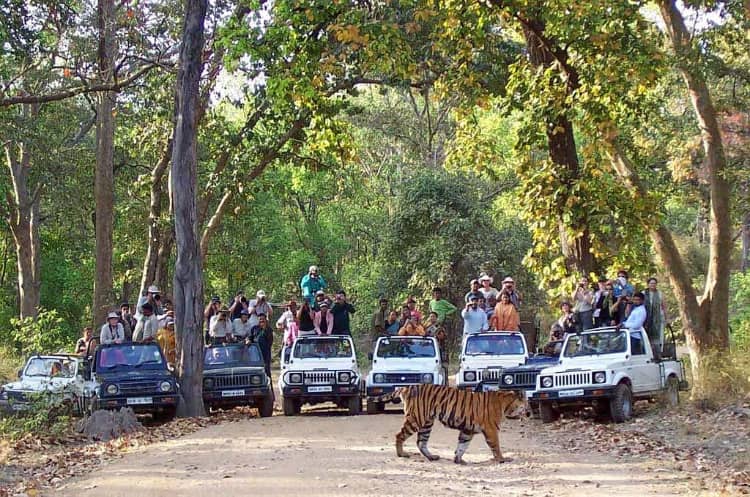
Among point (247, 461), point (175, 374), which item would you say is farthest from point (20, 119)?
point (247, 461)

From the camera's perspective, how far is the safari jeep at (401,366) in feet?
62.7

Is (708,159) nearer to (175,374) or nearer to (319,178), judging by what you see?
(175,374)

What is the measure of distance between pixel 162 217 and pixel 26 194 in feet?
29.9

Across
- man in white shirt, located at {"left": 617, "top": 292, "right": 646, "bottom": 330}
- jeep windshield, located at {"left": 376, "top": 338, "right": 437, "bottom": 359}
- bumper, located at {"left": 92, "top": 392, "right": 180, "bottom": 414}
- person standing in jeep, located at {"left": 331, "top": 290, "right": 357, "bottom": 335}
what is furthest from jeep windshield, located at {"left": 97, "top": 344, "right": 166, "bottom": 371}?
man in white shirt, located at {"left": 617, "top": 292, "right": 646, "bottom": 330}

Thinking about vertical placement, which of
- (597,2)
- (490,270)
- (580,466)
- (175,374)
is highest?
(597,2)

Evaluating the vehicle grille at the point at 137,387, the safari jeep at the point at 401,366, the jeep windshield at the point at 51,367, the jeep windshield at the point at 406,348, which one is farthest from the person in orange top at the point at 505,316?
the jeep windshield at the point at 51,367

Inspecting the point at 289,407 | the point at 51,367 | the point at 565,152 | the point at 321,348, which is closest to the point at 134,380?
the point at 51,367

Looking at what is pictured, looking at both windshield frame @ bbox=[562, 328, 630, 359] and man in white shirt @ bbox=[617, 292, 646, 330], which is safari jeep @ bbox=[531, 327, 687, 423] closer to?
windshield frame @ bbox=[562, 328, 630, 359]

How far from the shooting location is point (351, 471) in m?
11.2

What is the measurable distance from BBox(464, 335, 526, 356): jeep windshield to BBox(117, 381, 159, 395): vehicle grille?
5.76 m

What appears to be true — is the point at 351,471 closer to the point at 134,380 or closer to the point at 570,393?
the point at 570,393

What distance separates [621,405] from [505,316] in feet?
14.7

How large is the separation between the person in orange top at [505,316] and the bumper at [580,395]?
3895 millimetres

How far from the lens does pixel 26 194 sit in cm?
3547
